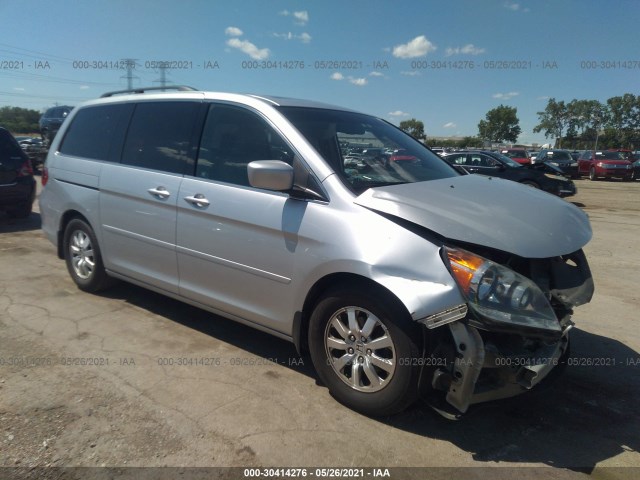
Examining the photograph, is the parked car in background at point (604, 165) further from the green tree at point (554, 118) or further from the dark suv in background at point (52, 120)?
the green tree at point (554, 118)

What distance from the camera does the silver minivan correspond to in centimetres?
243

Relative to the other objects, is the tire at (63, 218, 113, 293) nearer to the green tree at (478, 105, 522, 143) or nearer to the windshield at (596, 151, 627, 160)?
the windshield at (596, 151, 627, 160)

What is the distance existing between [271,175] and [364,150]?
3.25 feet

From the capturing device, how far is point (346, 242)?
2.71m

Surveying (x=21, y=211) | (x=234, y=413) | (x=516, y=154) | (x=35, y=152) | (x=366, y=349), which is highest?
(x=516, y=154)

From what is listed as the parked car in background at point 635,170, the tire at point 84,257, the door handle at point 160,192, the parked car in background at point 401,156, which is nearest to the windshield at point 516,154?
the parked car in background at point 635,170

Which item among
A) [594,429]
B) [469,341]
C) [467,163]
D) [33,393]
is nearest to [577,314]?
[594,429]

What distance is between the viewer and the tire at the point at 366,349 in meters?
2.53

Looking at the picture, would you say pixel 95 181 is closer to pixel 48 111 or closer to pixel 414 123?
pixel 48 111

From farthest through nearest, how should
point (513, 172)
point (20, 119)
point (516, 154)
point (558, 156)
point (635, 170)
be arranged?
point (20, 119) → point (558, 156) → point (635, 170) → point (516, 154) → point (513, 172)

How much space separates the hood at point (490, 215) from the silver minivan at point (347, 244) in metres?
0.01

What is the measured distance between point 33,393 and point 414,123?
9159cm

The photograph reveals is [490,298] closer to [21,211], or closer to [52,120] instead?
[21,211]

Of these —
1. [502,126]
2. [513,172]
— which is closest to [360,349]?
[513,172]
